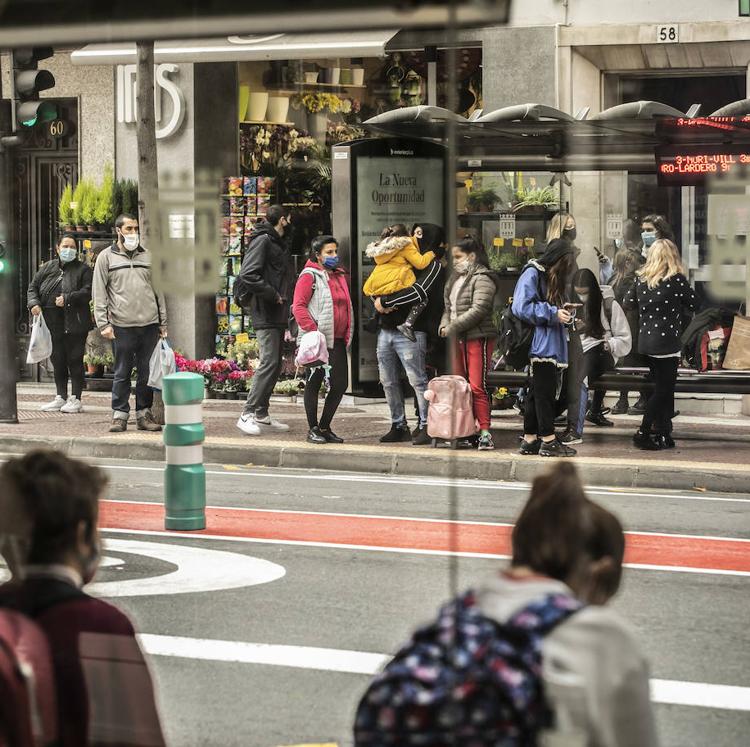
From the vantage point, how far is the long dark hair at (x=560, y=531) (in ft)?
8.91

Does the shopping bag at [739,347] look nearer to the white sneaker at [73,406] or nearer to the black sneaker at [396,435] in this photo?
the black sneaker at [396,435]

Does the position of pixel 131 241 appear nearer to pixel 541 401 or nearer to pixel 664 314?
pixel 541 401

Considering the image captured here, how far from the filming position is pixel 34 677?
2.82m

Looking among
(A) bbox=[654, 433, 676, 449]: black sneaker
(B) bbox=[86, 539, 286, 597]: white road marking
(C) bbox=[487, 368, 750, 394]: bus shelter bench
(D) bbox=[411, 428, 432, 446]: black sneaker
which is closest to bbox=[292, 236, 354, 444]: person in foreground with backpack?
(D) bbox=[411, 428, 432, 446]: black sneaker

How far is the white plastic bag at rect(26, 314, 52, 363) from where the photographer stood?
542 inches

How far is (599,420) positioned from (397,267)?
7.57ft

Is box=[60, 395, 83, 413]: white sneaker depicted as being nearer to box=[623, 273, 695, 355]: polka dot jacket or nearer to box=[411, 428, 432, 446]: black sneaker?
box=[411, 428, 432, 446]: black sneaker

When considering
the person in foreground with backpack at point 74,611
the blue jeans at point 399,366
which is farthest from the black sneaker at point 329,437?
the person in foreground with backpack at point 74,611

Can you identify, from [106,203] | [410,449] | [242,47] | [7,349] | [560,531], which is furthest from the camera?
[7,349]

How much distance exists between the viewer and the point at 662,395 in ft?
39.3

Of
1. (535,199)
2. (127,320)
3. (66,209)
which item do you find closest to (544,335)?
(535,199)

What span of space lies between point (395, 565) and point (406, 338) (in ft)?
15.8

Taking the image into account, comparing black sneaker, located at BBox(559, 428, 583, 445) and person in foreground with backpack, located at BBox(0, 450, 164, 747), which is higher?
person in foreground with backpack, located at BBox(0, 450, 164, 747)

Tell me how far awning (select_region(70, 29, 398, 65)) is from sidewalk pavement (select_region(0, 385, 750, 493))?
5.77 metres
